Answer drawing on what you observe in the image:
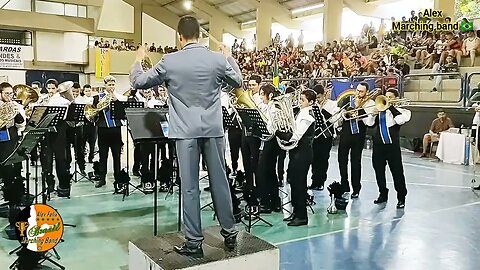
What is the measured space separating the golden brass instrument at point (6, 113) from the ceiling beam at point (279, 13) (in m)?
18.1

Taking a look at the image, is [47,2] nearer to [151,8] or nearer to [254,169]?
[151,8]

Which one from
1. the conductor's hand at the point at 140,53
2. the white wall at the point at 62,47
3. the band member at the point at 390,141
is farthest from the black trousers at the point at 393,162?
the white wall at the point at 62,47

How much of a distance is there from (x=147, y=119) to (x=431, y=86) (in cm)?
998

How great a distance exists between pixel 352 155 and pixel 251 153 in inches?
61.3

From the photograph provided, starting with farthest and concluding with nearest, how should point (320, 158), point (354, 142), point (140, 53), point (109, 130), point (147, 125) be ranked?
point (320, 158) → point (109, 130) → point (354, 142) → point (147, 125) → point (140, 53)

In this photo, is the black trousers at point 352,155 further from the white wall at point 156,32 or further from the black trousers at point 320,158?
the white wall at point 156,32

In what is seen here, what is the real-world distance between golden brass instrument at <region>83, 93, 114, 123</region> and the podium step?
349cm

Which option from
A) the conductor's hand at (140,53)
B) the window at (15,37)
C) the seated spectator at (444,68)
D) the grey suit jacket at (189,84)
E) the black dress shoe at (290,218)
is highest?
the window at (15,37)

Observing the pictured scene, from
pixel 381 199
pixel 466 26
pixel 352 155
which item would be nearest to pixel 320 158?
pixel 352 155

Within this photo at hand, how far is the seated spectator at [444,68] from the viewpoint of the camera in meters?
12.4

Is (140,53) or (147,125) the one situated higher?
(140,53)

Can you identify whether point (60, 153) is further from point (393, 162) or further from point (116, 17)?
point (116, 17)

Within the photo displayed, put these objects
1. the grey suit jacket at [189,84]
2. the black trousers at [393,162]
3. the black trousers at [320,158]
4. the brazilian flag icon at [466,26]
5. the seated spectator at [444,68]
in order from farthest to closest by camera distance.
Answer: the brazilian flag icon at [466,26]
the seated spectator at [444,68]
the black trousers at [320,158]
the black trousers at [393,162]
the grey suit jacket at [189,84]

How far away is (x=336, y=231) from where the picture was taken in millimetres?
5469
